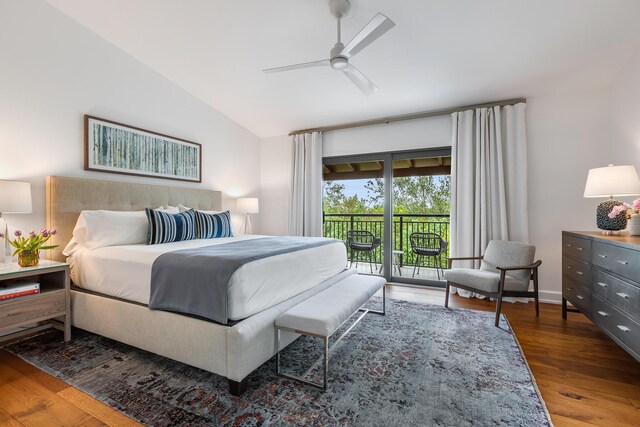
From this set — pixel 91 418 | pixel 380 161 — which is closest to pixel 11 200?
pixel 91 418

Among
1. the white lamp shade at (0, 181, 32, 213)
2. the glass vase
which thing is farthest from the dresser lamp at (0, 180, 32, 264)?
the glass vase

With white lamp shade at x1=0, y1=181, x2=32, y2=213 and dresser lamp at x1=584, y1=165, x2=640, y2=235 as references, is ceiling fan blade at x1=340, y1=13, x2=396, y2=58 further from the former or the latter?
white lamp shade at x1=0, y1=181, x2=32, y2=213

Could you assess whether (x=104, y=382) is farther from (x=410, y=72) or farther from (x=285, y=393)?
(x=410, y=72)

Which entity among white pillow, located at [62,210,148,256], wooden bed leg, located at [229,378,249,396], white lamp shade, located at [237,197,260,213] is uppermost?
white lamp shade, located at [237,197,260,213]

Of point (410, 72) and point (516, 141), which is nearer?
point (410, 72)

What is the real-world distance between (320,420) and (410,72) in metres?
3.28

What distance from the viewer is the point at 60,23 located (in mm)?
2861

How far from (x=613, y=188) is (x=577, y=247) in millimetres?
565

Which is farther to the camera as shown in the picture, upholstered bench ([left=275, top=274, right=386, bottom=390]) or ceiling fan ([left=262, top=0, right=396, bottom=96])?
ceiling fan ([left=262, top=0, right=396, bottom=96])

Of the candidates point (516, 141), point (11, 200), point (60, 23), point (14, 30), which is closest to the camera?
point (11, 200)

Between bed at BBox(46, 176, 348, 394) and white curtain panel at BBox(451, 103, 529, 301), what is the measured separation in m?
1.74

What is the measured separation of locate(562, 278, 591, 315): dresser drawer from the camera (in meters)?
2.46

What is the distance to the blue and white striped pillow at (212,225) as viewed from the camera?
11.3 ft

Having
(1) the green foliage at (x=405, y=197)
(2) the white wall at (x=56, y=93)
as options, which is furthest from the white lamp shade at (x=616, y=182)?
(2) the white wall at (x=56, y=93)
